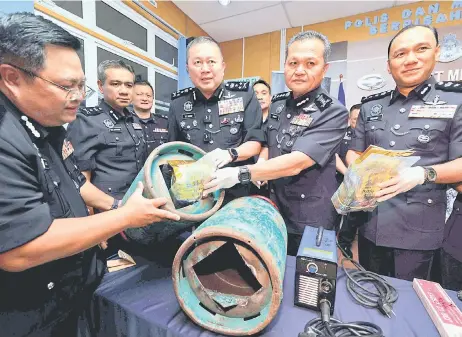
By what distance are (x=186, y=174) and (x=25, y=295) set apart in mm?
638

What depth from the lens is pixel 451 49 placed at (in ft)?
13.6

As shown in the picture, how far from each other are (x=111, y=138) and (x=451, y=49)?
17.7 feet

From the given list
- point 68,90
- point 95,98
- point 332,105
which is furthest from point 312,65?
point 95,98

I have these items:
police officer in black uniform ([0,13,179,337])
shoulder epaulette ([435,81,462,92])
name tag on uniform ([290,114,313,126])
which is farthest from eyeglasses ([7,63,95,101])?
shoulder epaulette ([435,81,462,92])

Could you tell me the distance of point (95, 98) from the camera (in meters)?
3.46

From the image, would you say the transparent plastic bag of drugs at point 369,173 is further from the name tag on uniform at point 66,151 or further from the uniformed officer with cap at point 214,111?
the name tag on uniform at point 66,151

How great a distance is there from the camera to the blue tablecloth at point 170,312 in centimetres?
79

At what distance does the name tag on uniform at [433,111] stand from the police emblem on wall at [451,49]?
4.08 meters

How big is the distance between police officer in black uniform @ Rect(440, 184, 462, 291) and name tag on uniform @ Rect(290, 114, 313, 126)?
35.6 inches

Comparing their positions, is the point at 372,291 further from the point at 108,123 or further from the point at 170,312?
the point at 108,123

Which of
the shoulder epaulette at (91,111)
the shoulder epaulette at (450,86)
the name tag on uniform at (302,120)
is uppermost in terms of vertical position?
the shoulder epaulette at (450,86)

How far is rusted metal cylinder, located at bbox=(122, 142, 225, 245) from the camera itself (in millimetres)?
964

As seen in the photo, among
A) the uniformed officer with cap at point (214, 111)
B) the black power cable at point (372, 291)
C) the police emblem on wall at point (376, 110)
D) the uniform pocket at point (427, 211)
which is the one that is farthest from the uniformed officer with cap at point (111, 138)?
the uniform pocket at point (427, 211)

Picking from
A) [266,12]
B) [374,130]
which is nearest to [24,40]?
[374,130]
